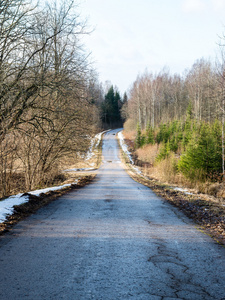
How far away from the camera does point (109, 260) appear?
3.88 meters

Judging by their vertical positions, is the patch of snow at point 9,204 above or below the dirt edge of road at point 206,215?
above

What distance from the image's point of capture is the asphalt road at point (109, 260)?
300 cm

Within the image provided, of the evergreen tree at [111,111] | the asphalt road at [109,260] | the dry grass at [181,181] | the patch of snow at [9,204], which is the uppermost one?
the evergreen tree at [111,111]

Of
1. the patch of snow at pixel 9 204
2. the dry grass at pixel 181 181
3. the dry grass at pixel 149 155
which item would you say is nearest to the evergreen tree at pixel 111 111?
the dry grass at pixel 149 155

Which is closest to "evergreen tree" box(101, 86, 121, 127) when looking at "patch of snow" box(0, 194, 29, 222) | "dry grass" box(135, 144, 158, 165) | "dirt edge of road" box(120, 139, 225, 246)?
"dry grass" box(135, 144, 158, 165)

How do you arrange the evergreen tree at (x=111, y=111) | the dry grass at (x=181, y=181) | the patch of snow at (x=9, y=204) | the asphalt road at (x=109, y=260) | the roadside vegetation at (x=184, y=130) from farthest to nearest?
the evergreen tree at (x=111, y=111), the roadside vegetation at (x=184, y=130), the dry grass at (x=181, y=181), the patch of snow at (x=9, y=204), the asphalt road at (x=109, y=260)

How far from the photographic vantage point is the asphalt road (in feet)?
9.84

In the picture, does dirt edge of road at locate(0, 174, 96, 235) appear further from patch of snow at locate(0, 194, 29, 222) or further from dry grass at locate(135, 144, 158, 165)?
dry grass at locate(135, 144, 158, 165)

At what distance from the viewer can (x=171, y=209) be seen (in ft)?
26.3

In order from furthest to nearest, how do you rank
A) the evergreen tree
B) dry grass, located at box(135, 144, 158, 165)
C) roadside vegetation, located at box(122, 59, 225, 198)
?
the evergreen tree
dry grass, located at box(135, 144, 158, 165)
roadside vegetation, located at box(122, 59, 225, 198)

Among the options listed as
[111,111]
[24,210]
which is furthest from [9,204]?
[111,111]

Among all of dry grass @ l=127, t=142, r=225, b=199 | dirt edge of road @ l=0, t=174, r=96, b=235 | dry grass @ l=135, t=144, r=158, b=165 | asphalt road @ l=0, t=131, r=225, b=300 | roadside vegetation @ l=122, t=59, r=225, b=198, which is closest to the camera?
asphalt road @ l=0, t=131, r=225, b=300

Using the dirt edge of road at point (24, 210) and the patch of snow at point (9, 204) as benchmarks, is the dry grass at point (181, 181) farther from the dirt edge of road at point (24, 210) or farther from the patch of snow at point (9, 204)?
the patch of snow at point (9, 204)

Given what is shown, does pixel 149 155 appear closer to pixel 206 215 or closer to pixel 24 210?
pixel 206 215
